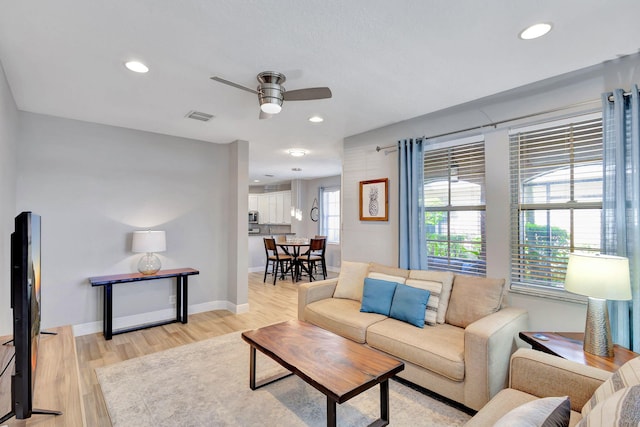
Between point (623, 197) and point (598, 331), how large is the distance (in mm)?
910

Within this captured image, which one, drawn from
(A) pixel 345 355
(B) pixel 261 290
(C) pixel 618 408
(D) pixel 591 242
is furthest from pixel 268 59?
(B) pixel 261 290

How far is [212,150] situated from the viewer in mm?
4602

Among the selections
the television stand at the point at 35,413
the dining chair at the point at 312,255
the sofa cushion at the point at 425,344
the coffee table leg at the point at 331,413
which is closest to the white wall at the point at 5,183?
the television stand at the point at 35,413

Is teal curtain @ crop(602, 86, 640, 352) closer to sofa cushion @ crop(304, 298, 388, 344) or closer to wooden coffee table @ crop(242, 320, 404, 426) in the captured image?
wooden coffee table @ crop(242, 320, 404, 426)

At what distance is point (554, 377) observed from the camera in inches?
61.9

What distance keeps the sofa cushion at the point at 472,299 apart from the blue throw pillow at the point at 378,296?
1.74ft

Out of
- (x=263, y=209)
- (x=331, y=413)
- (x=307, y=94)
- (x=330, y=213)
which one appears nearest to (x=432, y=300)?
(x=331, y=413)

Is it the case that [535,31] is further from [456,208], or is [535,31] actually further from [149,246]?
[149,246]

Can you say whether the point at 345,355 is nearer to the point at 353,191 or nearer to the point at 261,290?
the point at 353,191

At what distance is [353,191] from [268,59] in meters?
2.29

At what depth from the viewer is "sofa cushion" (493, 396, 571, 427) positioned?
1062mm

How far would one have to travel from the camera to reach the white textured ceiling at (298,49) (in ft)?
5.37

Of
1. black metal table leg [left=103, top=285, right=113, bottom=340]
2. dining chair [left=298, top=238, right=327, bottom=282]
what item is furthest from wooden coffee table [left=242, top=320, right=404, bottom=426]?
dining chair [left=298, top=238, right=327, bottom=282]

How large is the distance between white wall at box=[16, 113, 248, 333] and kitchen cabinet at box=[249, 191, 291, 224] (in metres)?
4.36
